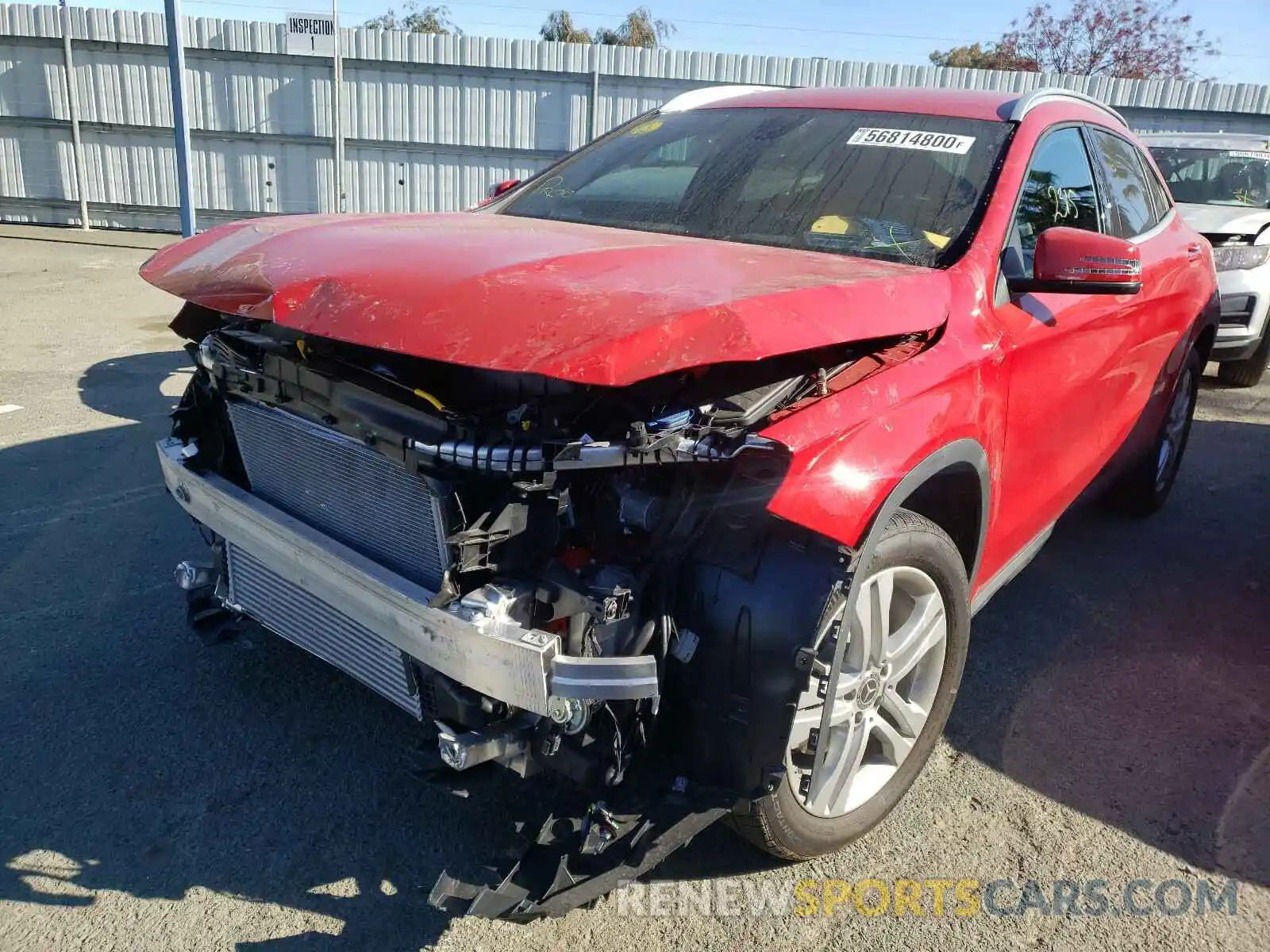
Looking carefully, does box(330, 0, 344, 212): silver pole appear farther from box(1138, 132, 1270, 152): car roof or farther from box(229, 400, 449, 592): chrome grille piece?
box(229, 400, 449, 592): chrome grille piece

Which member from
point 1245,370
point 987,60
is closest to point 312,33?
point 1245,370

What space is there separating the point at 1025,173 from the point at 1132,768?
187cm

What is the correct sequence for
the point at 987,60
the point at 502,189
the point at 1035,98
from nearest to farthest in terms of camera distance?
the point at 1035,98, the point at 502,189, the point at 987,60

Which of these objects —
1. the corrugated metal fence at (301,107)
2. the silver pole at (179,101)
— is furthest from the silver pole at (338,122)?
the silver pole at (179,101)

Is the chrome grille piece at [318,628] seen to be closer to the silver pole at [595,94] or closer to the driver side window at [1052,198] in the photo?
the driver side window at [1052,198]

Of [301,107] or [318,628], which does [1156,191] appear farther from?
[301,107]

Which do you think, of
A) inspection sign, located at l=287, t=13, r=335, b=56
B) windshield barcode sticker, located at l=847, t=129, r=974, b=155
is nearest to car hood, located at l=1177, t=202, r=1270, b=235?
windshield barcode sticker, located at l=847, t=129, r=974, b=155

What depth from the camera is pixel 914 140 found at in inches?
122

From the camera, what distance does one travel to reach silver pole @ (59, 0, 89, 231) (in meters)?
15.0

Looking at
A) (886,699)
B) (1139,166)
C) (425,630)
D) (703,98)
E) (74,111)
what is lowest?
(886,699)

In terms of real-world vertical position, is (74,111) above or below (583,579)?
above

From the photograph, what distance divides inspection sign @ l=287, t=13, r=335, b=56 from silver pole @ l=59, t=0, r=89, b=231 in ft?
14.4

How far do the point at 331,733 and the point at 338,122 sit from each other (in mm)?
13567

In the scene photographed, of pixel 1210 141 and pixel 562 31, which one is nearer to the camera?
pixel 1210 141
